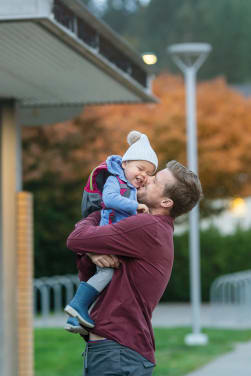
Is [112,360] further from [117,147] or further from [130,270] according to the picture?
[117,147]

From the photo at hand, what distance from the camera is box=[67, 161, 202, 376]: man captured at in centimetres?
367

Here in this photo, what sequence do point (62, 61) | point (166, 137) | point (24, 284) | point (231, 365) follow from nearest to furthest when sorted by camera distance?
point (62, 61)
point (24, 284)
point (231, 365)
point (166, 137)

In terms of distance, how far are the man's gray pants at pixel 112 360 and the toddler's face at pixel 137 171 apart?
72 cm

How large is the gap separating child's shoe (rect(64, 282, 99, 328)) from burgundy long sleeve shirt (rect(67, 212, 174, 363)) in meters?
0.04

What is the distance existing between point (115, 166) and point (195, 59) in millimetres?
11306

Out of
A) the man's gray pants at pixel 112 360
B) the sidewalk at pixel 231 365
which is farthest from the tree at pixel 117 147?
the man's gray pants at pixel 112 360

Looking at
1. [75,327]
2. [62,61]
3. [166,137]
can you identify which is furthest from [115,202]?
[166,137]

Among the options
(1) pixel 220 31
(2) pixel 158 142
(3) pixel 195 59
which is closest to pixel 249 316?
(3) pixel 195 59

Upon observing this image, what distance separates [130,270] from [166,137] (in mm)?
24661

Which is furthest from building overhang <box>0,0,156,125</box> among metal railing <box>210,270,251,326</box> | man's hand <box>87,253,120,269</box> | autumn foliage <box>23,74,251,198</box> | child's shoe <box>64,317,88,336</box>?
autumn foliage <box>23,74,251,198</box>

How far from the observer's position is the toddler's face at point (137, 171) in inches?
152

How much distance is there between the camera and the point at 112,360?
3.67m

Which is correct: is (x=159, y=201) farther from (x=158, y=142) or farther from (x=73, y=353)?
(x=158, y=142)

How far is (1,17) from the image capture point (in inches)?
195
